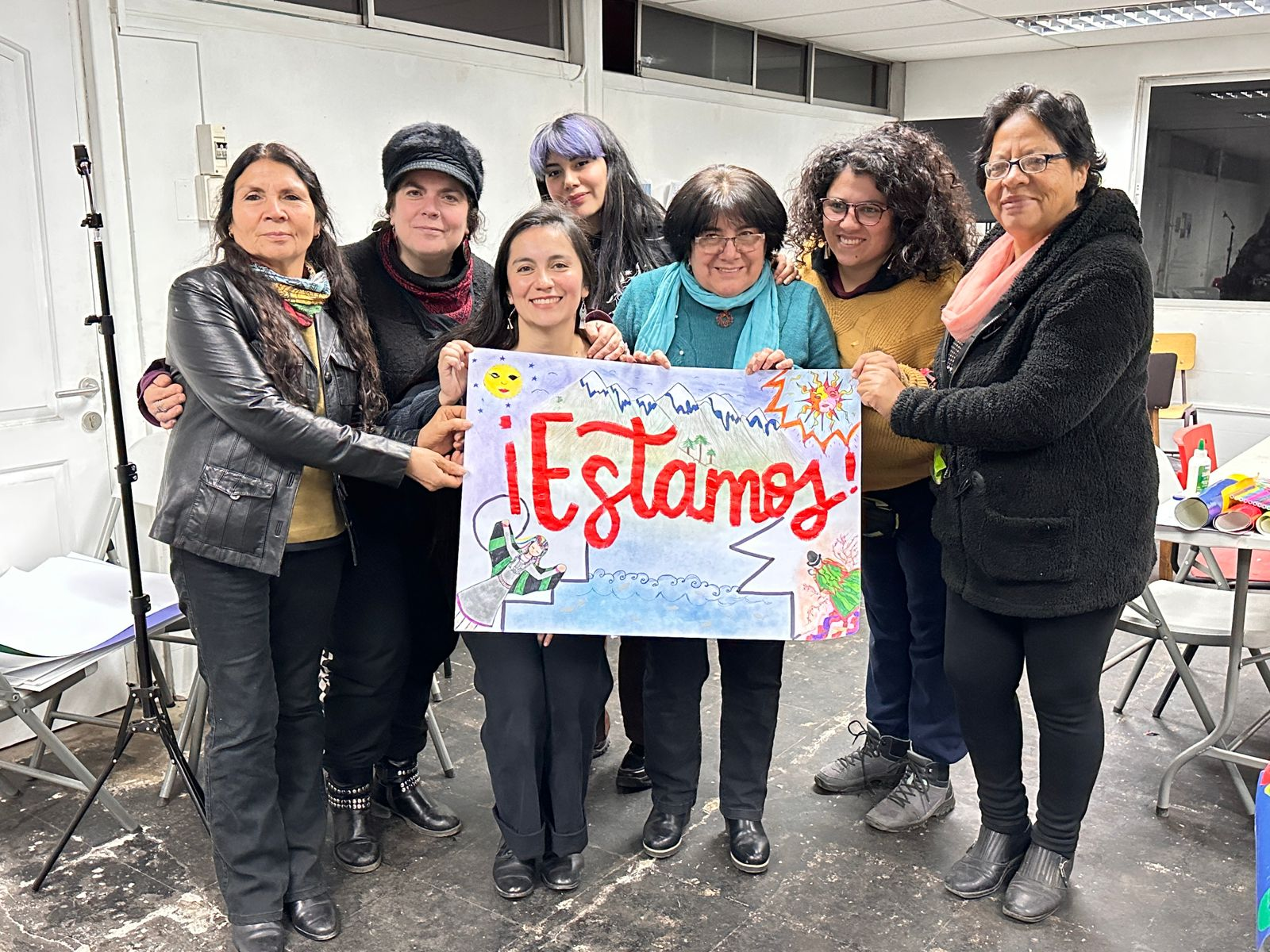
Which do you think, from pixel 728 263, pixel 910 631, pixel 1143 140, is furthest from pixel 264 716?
pixel 1143 140

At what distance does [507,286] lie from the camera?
2.35m

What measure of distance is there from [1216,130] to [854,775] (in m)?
5.79

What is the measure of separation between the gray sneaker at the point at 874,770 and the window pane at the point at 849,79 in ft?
17.3

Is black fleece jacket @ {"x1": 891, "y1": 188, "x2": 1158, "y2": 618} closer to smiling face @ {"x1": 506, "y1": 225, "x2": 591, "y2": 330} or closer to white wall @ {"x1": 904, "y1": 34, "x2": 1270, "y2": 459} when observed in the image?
smiling face @ {"x1": 506, "y1": 225, "x2": 591, "y2": 330}

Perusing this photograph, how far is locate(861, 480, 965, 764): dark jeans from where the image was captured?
2.66 meters

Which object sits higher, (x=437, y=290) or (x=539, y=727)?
(x=437, y=290)

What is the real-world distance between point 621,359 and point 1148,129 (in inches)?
239

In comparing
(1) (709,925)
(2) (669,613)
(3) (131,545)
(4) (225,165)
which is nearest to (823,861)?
(1) (709,925)

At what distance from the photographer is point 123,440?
256 centimetres

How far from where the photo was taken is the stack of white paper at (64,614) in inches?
111

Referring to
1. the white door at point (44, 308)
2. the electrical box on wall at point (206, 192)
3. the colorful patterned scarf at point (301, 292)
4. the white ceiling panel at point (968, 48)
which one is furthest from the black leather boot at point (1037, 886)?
the white ceiling panel at point (968, 48)

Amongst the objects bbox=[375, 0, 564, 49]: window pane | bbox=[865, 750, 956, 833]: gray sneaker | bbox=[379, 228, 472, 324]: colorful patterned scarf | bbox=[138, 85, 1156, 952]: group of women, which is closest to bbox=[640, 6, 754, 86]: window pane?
bbox=[375, 0, 564, 49]: window pane

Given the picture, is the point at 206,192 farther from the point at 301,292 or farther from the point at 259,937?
the point at 259,937

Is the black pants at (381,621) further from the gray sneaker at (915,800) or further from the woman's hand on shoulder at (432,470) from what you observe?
the gray sneaker at (915,800)
